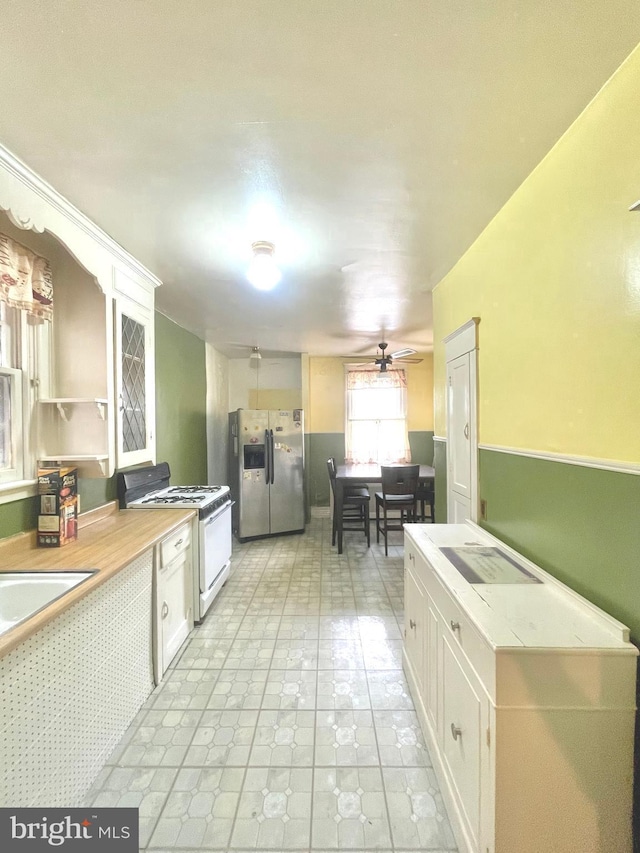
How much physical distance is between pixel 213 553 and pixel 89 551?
1.13 metres

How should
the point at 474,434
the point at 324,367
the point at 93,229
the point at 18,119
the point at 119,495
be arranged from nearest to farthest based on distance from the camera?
1. the point at 18,119
2. the point at 93,229
3. the point at 474,434
4. the point at 119,495
5. the point at 324,367

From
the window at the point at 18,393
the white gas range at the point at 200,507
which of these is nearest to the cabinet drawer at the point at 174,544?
the white gas range at the point at 200,507

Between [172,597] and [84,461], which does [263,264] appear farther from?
[172,597]

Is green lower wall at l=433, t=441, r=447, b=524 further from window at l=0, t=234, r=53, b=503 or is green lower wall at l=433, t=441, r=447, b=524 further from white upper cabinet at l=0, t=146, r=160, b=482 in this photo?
window at l=0, t=234, r=53, b=503

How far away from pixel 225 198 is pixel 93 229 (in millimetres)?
793

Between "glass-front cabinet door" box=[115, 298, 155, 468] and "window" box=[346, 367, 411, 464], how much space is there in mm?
3256

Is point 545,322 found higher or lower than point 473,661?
higher

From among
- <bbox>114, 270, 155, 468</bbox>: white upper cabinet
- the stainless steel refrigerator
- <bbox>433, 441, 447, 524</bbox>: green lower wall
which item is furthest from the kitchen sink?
the stainless steel refrigerator

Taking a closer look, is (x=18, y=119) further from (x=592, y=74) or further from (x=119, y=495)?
(x=119, y=495)

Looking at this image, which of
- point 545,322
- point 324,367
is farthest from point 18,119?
point 324,367

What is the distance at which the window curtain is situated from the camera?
5.12 ft

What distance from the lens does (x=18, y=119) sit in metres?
1.17

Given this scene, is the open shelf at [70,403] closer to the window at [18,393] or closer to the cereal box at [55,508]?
the window at [18,393]

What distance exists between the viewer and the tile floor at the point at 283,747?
1240mm
